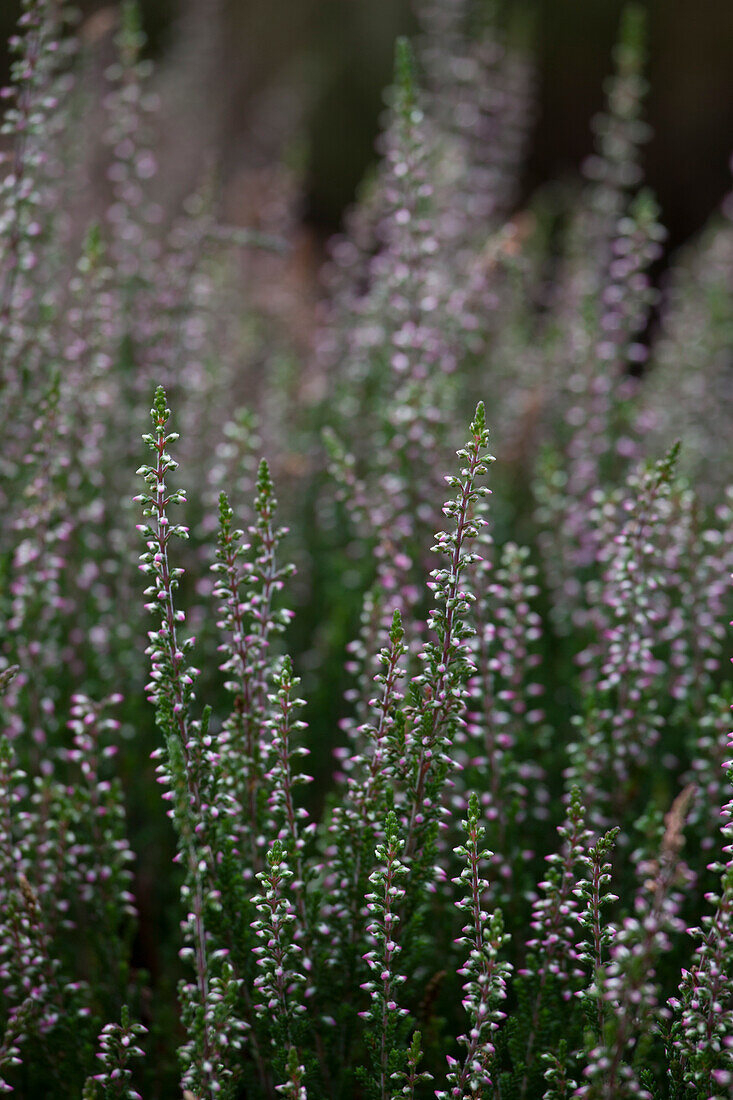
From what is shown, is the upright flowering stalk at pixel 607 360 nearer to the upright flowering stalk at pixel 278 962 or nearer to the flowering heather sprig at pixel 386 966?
the flowering heather sprig at pixel 386 966

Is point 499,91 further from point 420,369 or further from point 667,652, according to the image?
point 667,652

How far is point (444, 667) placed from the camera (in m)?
2.23

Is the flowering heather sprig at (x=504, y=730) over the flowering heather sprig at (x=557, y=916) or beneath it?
over

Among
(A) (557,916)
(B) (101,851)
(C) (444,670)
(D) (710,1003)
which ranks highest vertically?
(C) (444,670)

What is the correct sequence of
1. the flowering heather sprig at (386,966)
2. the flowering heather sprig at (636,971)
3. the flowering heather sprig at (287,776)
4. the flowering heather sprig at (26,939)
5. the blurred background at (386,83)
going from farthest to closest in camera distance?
the blurred background at (386,83) → the flowering heather sprig at (26,939) → the flowering heather sprig at (287,776) → the flowering heather sprig at (386,966) → the flowering heather sprig at (636,971)

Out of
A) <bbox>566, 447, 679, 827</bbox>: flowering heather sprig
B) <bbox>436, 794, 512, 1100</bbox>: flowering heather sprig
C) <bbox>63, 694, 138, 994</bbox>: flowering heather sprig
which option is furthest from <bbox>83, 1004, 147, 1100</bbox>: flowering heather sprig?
<bbox>566, 447, 679, 827</bbox>: flowering heather sprig

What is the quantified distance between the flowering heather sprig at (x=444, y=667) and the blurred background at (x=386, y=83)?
→ 756 centimetres

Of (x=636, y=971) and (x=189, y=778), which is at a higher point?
(x=189, y=778)

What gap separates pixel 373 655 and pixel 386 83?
1134 centimetres

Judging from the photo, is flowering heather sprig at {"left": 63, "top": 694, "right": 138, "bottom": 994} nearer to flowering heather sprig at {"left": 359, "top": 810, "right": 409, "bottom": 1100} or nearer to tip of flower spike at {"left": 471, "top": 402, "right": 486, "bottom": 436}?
flowering heather sprig at {"left": 359, "top": 810, "right": 409, "bottom": 1100}

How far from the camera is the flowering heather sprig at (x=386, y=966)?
212cm

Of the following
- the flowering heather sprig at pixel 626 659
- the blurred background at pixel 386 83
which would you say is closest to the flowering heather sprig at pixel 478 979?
the flowering heather sprig at pixel 626 659

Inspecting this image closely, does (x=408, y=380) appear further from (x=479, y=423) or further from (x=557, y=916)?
(x=557, y=916)

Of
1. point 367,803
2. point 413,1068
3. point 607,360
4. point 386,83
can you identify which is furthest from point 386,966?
point 386,83
